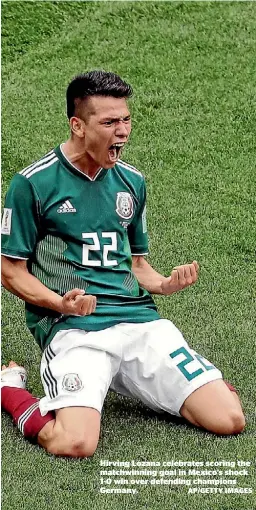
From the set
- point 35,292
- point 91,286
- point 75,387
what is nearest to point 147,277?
point 91,286

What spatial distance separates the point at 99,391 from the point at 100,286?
0.42 metres

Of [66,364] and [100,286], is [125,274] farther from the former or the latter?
[66,364]

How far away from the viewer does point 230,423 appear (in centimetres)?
442

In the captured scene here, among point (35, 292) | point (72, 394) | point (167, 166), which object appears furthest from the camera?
point (167, 166)

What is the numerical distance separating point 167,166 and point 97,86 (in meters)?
2.55

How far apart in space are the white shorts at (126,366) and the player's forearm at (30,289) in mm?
153

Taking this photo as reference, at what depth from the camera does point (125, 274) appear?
4.69 m

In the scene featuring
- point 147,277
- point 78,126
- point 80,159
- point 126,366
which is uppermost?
point 78,126

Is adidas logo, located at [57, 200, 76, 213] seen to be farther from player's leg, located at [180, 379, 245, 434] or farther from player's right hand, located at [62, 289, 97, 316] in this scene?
player's leg, located at [180, 379, 245, 434]

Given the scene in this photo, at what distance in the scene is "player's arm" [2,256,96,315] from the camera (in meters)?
4.27

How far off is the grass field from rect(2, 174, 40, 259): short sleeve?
61cm

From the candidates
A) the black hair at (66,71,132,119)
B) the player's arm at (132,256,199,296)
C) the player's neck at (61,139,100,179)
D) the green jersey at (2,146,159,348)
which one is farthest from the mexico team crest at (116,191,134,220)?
the black hair at (66,71,132,119)

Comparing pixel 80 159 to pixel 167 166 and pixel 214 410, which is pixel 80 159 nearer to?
pixel 214 410

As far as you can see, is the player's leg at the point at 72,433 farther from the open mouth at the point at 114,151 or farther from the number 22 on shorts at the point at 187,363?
the open mouth at the point at 114,151
